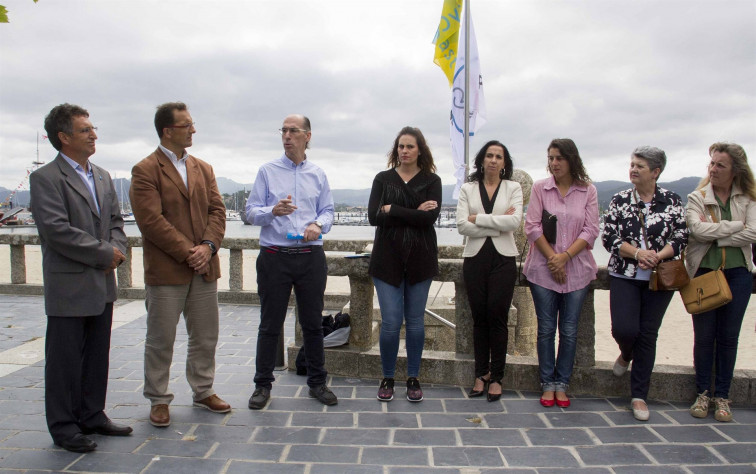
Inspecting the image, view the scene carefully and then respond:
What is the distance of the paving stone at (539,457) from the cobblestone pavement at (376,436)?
0.4 inches

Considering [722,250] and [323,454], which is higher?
[722,250]

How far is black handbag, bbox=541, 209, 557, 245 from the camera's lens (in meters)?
4.02

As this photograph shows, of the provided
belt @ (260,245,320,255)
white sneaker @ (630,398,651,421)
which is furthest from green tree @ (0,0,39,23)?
white sneaker @ (630,398,651,421)

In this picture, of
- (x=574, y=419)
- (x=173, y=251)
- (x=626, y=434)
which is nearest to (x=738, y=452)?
(x=626, y=434)

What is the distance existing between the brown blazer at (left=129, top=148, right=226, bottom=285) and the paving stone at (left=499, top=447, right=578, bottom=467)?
2.27 meters

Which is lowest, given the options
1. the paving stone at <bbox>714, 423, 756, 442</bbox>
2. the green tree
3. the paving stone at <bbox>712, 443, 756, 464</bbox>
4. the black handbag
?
the paving stone at <bbox>714, 423, 756, 442</bbox>

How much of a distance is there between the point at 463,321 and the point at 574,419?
1.13m

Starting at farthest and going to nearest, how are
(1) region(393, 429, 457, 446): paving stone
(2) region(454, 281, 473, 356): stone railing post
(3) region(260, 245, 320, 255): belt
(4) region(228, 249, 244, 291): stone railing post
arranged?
(4) region(228, 249, 244, 291): stone railing post → (2) region(454, 281, 473, 356): stone railing post → (3) region(260, 245, 320, 255): belt → (1) region(393, 429, 457, 446): paving stone

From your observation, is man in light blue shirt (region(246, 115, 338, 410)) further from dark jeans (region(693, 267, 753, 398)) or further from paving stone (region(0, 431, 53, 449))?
dark jeans (region(693, 267, 753, 398))

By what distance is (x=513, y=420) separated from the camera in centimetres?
375

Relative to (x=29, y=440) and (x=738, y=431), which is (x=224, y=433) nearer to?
(x=29, y=440)

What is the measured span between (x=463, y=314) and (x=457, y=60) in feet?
19.2

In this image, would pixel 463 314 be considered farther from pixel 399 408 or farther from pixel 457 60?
pixel 457 60

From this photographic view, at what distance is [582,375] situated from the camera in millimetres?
4301
